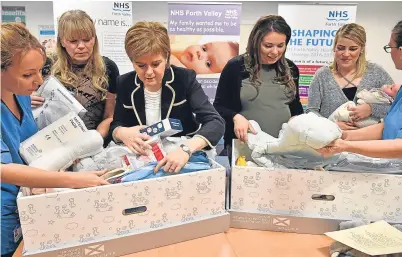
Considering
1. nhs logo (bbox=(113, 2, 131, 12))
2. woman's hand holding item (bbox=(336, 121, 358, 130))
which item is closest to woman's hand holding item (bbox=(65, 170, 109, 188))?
woman's hand holding item (bbox=(336, 121, 358, 130))

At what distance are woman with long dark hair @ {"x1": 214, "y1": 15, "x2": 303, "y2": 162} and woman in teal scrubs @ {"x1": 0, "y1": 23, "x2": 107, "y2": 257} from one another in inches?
33.3

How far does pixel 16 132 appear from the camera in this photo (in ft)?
3.60

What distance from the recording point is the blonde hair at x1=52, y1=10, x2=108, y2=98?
5.15 ft

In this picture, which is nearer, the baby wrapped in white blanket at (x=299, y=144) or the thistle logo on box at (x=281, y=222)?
the baby wrapped in white blanket at (x=299, y=144)

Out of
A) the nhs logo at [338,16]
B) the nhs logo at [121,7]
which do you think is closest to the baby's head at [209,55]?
the nhs logo at [121,7]

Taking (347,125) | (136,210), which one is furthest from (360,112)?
(136,210)

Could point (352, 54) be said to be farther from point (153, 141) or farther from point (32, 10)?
point (32, 10)

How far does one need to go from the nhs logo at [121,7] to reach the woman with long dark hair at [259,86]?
2.30m

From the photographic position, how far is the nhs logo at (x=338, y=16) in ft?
12.3

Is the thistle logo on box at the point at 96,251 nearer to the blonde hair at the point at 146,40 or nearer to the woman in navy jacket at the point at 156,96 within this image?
the woman in navy jacket at the point at 156,96

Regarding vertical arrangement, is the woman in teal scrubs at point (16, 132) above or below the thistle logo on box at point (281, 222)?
above

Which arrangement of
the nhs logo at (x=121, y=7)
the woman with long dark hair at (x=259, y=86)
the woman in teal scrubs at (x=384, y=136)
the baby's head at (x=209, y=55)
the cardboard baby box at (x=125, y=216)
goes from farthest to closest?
the baby's head at (x=209, y=55) < the nhs logo at (x=121, y=7) < the woman with long dark hair at (x=259, y=86) < the woman in teal scrubs at (x=384, y=136) < the cardboard baby box at (x=125, y=216)

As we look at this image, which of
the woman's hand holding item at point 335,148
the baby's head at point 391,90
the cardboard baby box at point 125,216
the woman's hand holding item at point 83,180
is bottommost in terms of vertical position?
the cardboard baby box at point 125,216

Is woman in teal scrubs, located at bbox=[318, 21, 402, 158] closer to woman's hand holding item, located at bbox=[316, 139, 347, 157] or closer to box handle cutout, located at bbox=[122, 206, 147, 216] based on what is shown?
woman's hand holding item, located at bbox=[316, 139, 347, 157]
